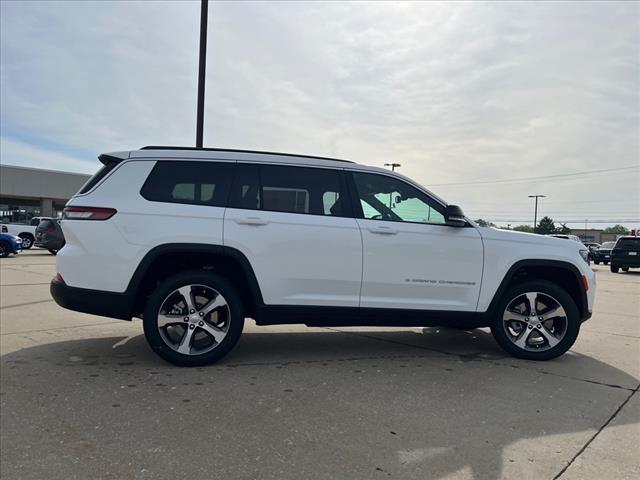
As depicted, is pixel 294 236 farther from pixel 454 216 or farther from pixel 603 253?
pixel 603 253

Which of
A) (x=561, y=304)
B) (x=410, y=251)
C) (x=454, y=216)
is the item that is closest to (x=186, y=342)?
(x=410, y=251)

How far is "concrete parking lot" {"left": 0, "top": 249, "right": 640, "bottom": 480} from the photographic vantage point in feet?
9.50

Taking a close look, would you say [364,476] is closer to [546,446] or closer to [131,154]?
[546,446]

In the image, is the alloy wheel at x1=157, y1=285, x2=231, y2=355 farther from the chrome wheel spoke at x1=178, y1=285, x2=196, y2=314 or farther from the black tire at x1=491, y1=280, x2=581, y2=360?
the black tire at x1=491, y1=280, x2=581, y2=360

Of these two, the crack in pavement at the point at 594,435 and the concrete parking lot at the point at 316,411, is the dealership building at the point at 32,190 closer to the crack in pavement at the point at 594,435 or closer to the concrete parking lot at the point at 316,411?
the concrete parking lot at the point at 316,411

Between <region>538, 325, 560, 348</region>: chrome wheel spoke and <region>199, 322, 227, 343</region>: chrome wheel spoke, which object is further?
<region>538, 325, 560, 348</region>: chrome wheel spoke

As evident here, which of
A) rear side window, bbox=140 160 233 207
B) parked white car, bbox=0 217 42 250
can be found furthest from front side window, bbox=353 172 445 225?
parked white car, bbox=0 217 42 250

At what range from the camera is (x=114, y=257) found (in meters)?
4.52

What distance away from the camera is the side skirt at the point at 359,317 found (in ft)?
15.6

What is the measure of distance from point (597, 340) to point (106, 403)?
5.79m

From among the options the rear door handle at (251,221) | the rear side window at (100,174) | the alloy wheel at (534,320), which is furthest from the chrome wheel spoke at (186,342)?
the alloy wheel at (534,320)

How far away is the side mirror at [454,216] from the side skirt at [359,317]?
2.89 feet

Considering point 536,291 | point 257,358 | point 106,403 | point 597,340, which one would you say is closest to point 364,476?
point 106,403

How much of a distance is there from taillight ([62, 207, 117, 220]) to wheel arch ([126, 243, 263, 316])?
0.50 meters
